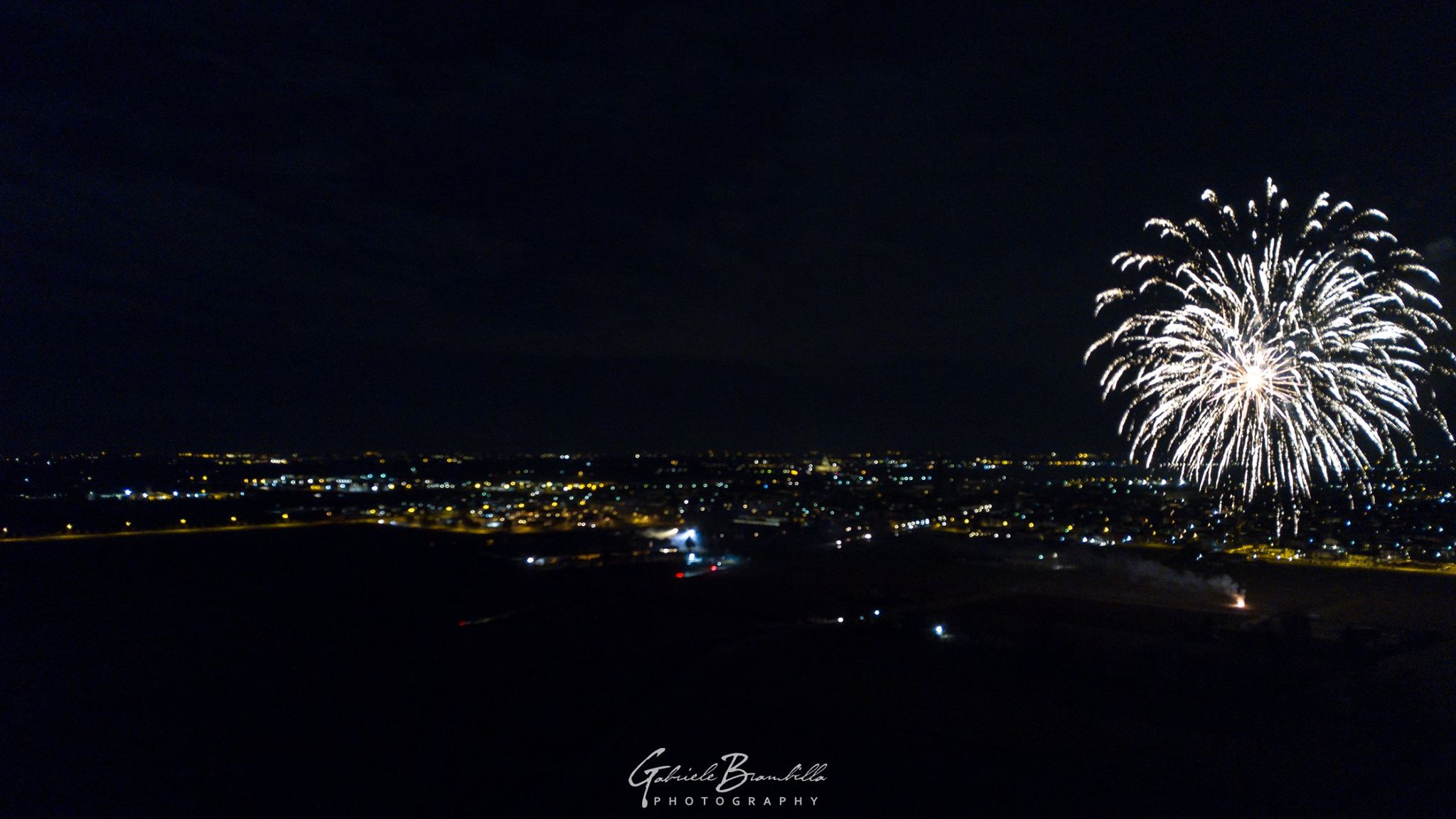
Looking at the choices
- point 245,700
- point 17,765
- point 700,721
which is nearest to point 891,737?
point 700,721

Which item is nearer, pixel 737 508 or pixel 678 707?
pixel 678 707

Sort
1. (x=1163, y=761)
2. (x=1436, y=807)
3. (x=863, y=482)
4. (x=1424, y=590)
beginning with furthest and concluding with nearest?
1. (x=863, y=482)
2. (x=1424, y=590)
3. (x=1163, y=761)
4. (x=1436, y=807)

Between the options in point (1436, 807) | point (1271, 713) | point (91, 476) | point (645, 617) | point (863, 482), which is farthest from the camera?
point (863, 482)

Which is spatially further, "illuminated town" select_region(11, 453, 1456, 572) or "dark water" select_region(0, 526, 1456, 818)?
"illuminated town" select_region(11, 453, 1456, 572)

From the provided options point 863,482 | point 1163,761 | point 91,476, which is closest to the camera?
point 1163,761

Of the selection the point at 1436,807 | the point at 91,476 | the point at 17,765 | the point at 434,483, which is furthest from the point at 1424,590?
the point at 91,476

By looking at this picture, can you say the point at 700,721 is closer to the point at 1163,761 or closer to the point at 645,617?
the point at 1163,761

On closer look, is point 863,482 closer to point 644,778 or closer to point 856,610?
point 856,610

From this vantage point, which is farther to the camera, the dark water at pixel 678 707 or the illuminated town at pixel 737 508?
the illuminated town at pixel 737 508

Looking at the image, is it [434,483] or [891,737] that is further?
[434,483]
